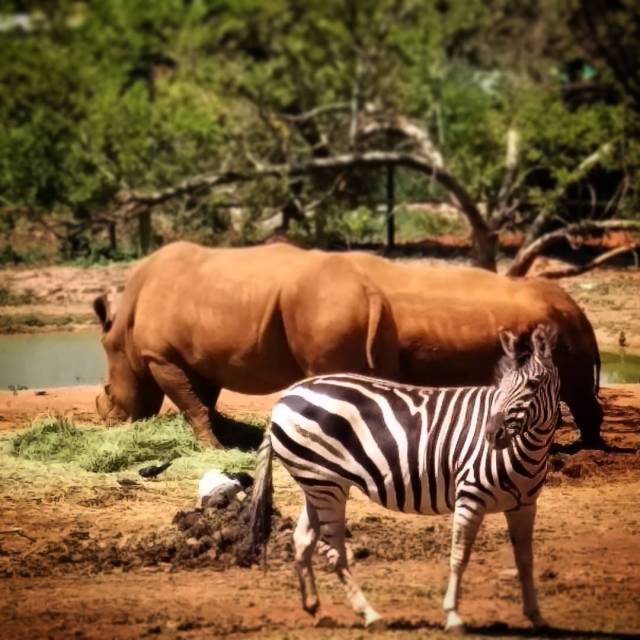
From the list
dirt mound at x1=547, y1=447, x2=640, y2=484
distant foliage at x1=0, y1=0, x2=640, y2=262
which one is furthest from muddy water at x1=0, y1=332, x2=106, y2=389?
dirt mound at x1=547, y1=447, x2=640, y2=484

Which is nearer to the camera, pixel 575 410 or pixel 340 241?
pixel 575 410

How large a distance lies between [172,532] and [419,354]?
9.75ft

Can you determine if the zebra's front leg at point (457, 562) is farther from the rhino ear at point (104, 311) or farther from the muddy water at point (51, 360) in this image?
the muddy water at point (51, 360)

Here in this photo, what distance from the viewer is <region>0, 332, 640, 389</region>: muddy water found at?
632 inches

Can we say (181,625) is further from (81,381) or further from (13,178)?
(13,178)

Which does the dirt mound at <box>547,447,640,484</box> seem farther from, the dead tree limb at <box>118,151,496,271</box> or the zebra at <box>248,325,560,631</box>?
the dead tree limb at <box>118,151,496,271</box>

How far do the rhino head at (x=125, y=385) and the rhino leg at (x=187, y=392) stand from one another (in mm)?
391

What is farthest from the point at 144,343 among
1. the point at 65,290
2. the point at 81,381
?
the point at 65,290

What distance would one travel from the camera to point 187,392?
11.9 meters

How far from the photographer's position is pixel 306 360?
11.0m

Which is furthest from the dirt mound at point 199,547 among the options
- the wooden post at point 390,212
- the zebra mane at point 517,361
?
the wooden post at point 390,212

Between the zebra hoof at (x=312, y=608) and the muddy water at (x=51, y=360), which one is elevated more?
the zebra hoof at (x=312, y=608)

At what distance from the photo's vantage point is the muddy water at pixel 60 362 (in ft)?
52.6

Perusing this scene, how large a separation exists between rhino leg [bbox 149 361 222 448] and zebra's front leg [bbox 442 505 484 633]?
5261 millimetres
